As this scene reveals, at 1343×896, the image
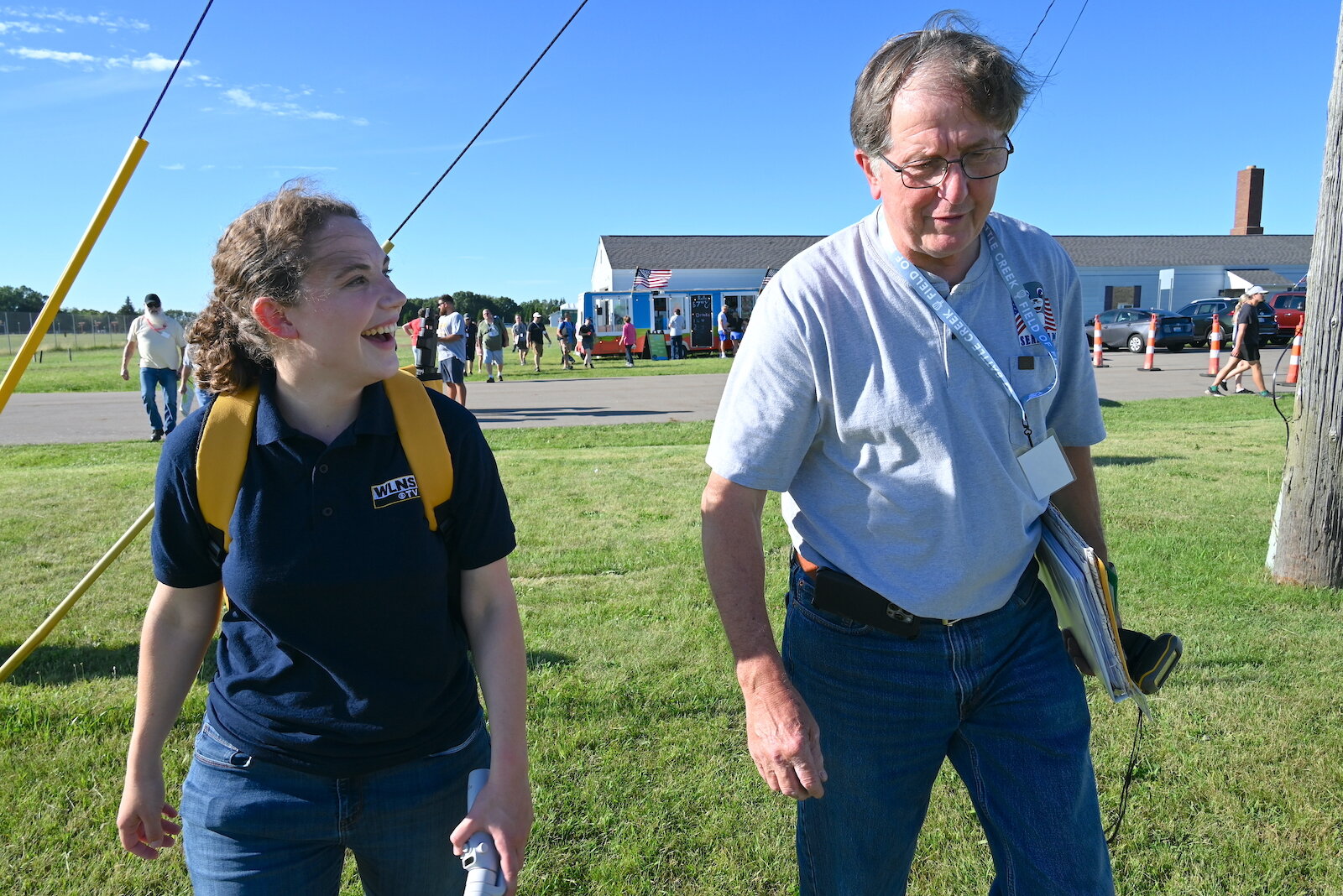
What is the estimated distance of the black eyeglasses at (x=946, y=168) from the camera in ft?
6.14

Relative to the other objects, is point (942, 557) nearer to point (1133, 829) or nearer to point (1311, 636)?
point (1133, 829)

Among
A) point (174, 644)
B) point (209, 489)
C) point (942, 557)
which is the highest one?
point (209, 489)

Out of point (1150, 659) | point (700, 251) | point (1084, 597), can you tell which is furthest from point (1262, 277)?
point (1084, 597)

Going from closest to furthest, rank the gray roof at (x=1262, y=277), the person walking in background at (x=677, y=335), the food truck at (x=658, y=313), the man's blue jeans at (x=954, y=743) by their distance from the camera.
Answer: the man's blue jeans at (x=954, y=743) → the person walking in background at (x=677, y=335) → the food truck at (x=658, y=313) → the gray roof at (x=1262, y=277)

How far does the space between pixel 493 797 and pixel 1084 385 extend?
1.55m

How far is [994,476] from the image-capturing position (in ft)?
6.27

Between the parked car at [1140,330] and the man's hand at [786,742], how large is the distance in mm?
29169

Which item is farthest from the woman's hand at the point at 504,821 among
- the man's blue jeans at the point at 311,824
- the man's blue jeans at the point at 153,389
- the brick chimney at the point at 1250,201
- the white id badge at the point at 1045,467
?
the brick chimney at the point at 1250,201

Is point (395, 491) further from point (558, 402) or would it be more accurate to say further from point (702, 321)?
point (702, 321)

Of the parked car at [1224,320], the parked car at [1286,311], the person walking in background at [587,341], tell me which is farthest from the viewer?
the parked car at [1286,311]

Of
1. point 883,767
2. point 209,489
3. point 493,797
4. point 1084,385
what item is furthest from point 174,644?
point 1084,385

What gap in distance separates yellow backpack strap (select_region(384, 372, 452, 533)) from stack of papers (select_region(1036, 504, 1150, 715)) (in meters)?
1.27

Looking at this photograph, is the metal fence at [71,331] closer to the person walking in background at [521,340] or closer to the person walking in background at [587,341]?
the person walking in background at [521,340]

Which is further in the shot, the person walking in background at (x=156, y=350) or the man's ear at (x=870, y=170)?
the person walking in background at (x=156, y=350)
